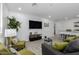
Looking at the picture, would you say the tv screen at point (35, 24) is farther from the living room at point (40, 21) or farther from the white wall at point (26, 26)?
the white wall at point (26, 26)

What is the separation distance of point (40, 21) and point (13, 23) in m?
1.02

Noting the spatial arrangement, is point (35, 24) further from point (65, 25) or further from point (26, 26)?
point (65, 25)

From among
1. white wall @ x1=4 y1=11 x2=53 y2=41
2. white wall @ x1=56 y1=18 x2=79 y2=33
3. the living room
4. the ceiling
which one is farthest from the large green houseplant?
white wall @ x1=56 y1=18 x2=79 y2=33

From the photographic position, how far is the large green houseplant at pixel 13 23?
397 centimetres

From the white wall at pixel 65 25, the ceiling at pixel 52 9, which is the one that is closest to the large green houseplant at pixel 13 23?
the ceiling at pixel 52 9

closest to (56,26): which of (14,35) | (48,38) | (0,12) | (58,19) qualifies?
(58,19)

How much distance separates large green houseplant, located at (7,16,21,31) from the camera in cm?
397

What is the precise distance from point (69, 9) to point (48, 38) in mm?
1388

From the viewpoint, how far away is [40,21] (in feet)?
14.2

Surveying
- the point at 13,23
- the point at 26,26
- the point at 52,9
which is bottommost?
the point at 26,26

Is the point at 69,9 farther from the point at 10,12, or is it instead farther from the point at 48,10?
the point at 10,12

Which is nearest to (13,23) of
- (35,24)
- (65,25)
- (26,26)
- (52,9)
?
(26,26)

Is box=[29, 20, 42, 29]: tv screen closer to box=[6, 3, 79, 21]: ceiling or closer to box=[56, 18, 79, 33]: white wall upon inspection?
box=[6, 3, 79, 21]: ceiling

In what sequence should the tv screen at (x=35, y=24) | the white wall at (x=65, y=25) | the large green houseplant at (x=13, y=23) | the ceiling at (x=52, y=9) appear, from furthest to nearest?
the white wall at (x=65, y=25)
the tv screen at (x=35, y=24)
the large green houseplant at (x=13, y=23)
the ceiling at (x=52, y=9)
